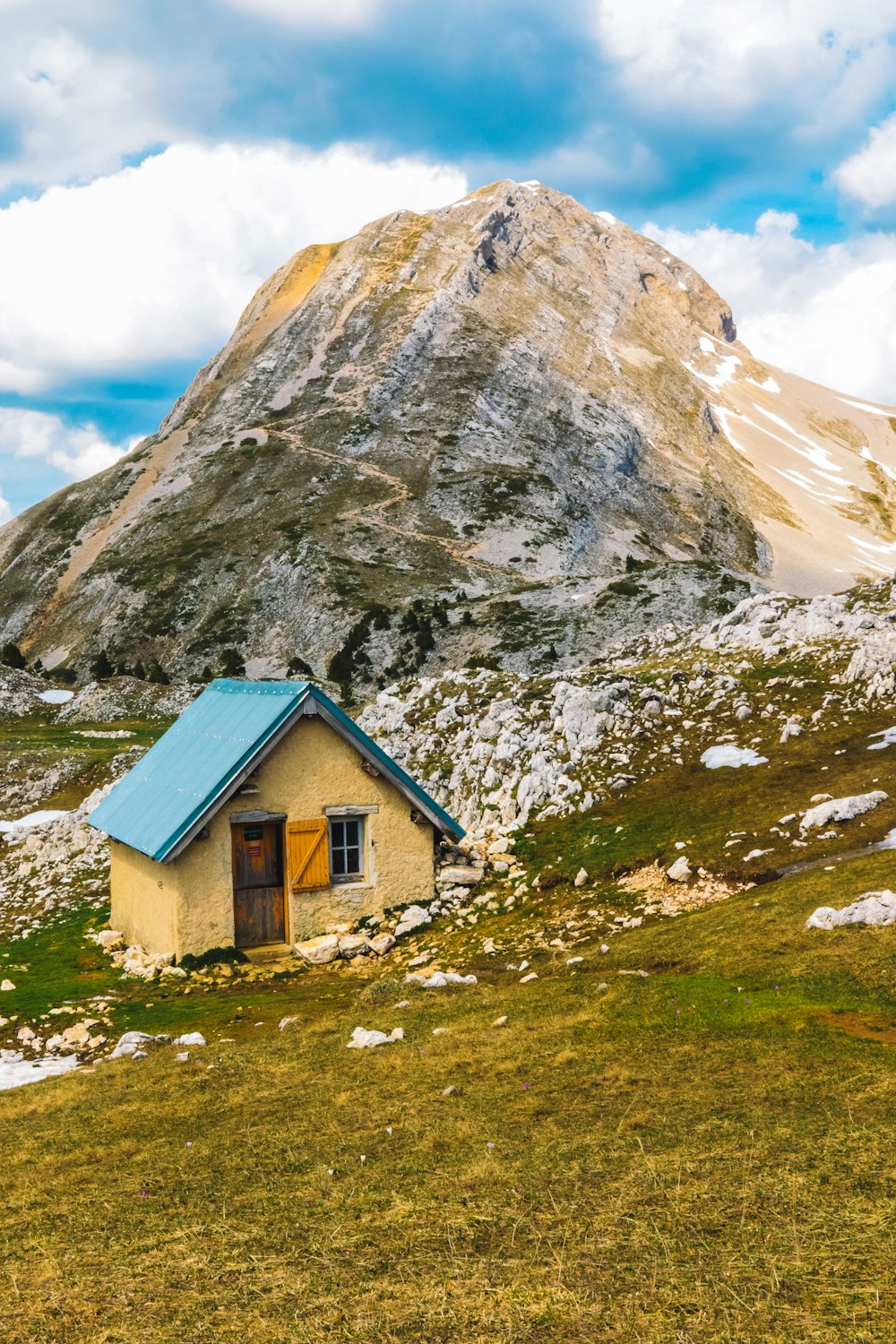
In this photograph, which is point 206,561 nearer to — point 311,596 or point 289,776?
point 311,596

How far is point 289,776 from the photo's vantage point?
2675 centimetres

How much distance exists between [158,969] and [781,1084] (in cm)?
1727

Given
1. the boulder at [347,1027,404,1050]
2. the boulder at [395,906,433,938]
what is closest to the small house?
the boulder at [395,906,433,938]

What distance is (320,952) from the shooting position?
25.8 m

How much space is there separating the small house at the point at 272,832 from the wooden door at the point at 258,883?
0.09ft

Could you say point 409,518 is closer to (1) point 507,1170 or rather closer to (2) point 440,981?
(2) point 440,981

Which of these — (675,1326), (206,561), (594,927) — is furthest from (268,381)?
(675,1326)

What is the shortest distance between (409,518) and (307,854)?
374 ft

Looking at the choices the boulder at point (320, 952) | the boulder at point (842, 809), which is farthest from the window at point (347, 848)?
the boulder at point (842, 809)

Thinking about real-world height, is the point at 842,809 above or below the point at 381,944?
above

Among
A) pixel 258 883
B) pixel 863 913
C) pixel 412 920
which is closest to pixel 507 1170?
pixel 863 913

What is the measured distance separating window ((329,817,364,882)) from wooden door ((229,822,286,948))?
4.74 ft

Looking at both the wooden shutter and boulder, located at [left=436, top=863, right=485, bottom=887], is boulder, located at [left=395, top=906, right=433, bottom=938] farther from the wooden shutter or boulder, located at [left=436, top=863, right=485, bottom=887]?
the wooden shutter

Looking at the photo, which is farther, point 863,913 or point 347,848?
point 347,848
